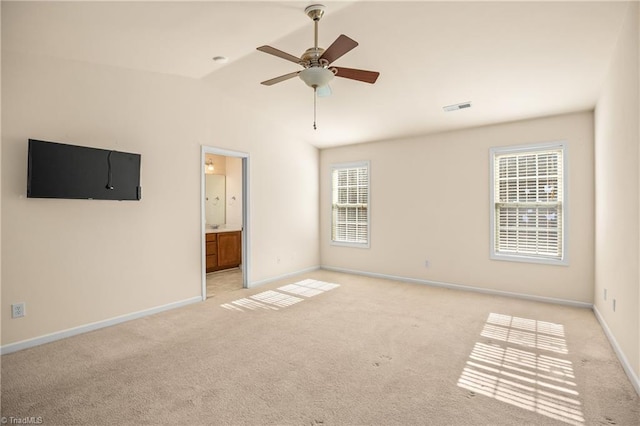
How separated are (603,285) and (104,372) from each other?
4.97m

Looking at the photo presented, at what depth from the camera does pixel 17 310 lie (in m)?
3.08

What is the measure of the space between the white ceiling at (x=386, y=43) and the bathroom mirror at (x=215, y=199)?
3.07 meters

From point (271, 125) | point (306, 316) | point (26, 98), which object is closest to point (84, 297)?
point (26, 98)

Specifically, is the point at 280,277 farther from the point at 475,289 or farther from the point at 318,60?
the point at 318,60

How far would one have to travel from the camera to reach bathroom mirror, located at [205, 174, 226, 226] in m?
7.27

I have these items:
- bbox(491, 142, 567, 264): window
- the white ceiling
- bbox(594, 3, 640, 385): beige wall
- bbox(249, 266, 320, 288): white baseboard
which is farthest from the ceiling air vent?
bbox(249, 266, 320, 288): white baseboard

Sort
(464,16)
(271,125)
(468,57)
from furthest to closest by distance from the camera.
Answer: (271,125)
(468,57)
(464,16)

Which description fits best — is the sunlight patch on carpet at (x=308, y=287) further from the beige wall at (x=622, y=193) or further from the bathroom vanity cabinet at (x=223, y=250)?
the beige wall at (x=622, y=193)

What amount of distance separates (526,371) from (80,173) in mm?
4470

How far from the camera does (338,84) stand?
4.27m

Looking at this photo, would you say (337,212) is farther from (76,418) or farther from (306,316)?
(76,418)

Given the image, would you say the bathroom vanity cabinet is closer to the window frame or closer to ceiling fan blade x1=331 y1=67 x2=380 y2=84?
the window frame

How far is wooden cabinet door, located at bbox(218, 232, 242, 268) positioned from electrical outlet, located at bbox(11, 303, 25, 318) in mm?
3456

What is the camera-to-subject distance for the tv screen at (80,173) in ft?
10.1
